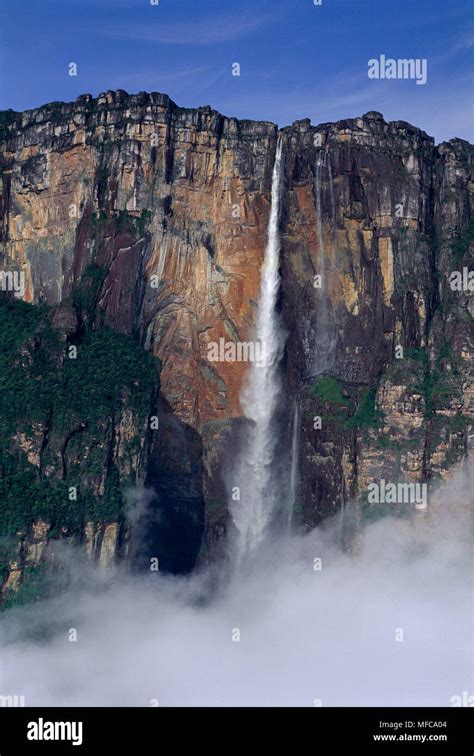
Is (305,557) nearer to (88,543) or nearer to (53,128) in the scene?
(88,543)

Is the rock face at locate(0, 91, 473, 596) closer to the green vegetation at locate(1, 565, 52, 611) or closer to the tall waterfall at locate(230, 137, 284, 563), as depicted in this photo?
the tall waterfall at locate(230, 137, 284, 563)

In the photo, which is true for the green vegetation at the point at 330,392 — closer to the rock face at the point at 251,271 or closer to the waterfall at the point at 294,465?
the rock face at the point at 251,271

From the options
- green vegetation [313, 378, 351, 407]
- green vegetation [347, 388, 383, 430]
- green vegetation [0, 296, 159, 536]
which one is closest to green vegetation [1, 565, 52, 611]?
green vegetation [0, 296, 159, 536]

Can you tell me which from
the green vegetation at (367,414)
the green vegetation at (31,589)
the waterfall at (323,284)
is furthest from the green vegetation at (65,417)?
the green vegetation at (367,414)

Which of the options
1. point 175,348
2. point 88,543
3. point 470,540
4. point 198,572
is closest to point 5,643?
point 88,543

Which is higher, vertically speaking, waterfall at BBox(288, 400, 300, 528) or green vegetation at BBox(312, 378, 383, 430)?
green vegetation at BBox(312, 378, 383, 430)

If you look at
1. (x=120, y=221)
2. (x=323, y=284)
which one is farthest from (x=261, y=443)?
(x=120, y=221)
